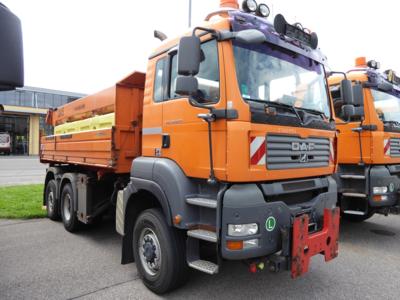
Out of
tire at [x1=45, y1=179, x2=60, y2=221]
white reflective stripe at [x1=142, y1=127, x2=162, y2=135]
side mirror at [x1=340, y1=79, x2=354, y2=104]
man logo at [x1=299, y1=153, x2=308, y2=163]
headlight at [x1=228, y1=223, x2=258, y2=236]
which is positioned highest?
side mirror at [x1=340, y1=79, x2=354, y2=104]

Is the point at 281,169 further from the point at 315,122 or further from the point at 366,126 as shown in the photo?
the point at 366,126

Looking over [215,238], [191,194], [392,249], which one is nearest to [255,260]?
[215,238]

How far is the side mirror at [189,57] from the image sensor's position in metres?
2.94

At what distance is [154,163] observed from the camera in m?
3.75

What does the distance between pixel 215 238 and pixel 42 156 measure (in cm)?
654

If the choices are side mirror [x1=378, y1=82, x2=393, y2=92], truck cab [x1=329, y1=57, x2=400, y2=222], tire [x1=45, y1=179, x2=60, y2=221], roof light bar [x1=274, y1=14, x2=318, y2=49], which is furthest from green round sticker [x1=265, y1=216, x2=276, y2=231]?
tire [x1=45, y1=179, x2=60, y2=221]

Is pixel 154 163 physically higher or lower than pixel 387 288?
higher

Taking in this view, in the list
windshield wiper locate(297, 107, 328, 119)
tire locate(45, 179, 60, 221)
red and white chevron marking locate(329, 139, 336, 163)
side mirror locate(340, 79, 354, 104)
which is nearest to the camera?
windshield wiper locate(297, 107, 328, 119)

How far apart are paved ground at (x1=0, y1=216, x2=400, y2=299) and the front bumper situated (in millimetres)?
709

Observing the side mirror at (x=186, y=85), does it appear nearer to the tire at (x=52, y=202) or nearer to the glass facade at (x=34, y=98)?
the tire at (x=52, y=202)

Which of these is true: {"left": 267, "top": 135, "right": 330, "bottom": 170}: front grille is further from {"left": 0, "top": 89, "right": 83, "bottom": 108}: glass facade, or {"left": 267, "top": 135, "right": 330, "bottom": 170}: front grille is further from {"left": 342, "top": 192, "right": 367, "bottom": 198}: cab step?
{"left": 0, "top": 89, "right": 83, "bottom": 108}: glass facade

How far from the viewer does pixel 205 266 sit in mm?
3176

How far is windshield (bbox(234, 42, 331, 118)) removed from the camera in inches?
127

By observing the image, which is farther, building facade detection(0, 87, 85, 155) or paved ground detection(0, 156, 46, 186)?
building facade detection(0, 87, 85, 155)
